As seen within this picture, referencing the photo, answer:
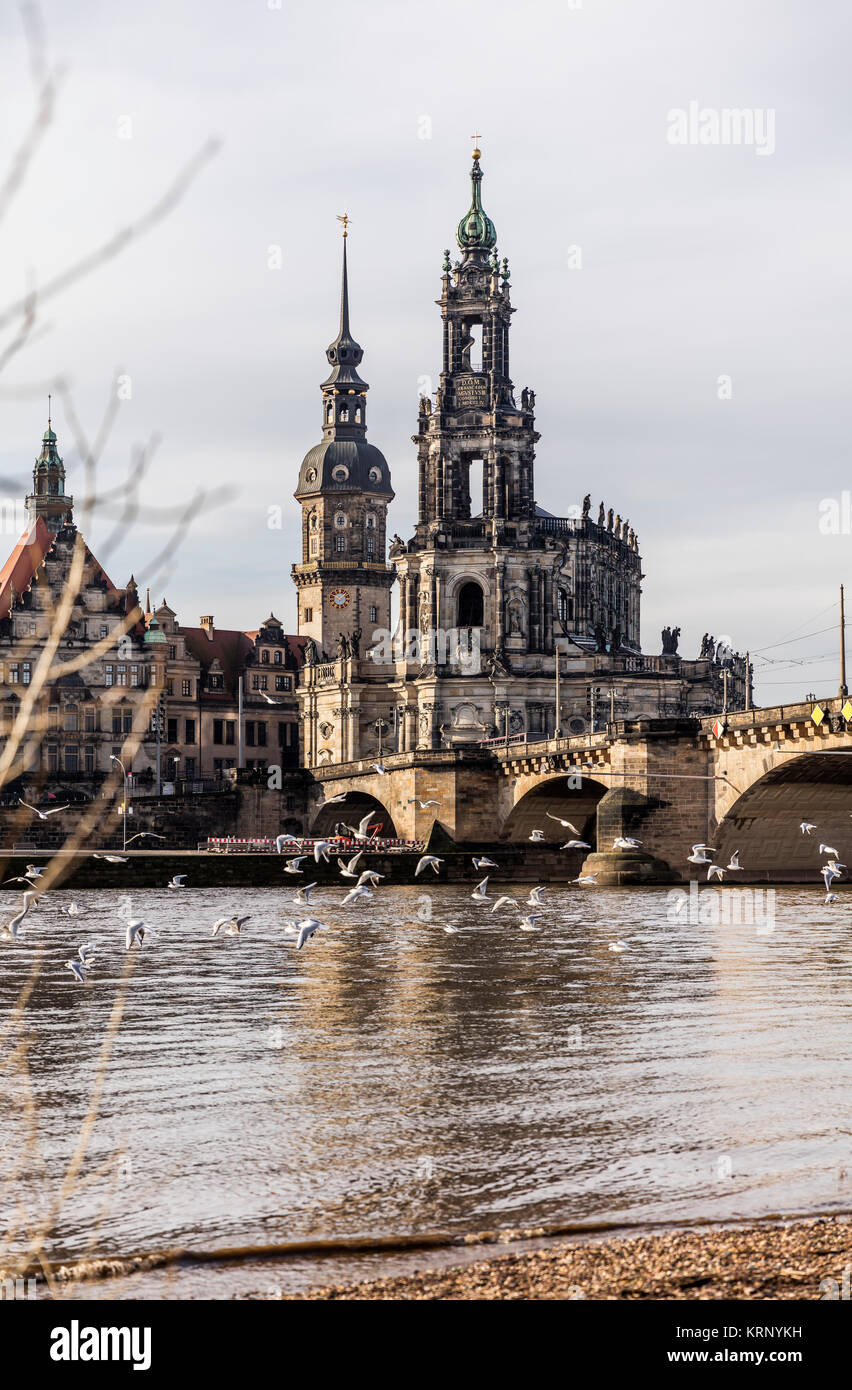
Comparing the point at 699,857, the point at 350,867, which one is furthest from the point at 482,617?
the point at 350,867

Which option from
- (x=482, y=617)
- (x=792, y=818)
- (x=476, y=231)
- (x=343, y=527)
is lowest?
(x=792, y=818)

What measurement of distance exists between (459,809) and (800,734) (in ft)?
96.6

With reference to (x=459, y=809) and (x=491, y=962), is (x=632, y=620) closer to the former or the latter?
(x=459, y=809)

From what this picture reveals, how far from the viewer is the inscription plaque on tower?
122 m

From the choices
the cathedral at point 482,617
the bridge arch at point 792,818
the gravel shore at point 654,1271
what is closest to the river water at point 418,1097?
the gravel shore at point 654,1271

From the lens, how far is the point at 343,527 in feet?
449

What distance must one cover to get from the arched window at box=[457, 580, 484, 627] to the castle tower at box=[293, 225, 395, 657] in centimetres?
1719

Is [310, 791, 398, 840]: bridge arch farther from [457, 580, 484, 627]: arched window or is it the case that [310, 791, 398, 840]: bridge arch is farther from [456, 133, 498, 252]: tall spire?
[456, 133, 498, 252]: tall spire

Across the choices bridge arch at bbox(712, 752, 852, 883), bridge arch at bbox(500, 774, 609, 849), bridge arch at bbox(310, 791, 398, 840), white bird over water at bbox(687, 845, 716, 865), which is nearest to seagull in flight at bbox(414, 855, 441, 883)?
bridge arch at bbox(500, 774, 609, 849)

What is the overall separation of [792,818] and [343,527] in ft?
236

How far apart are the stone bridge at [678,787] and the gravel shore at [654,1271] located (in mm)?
47909

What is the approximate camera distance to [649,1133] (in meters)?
16.8

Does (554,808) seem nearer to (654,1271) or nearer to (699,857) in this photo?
(699,857)
